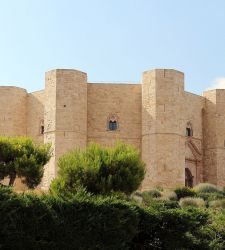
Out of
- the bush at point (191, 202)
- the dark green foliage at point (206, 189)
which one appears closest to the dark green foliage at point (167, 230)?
the bush at point (191, 202)

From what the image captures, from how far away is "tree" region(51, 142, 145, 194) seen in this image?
81.4 feet

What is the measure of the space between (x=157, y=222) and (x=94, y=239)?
2294 millimetres

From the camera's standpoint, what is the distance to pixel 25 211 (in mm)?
13859

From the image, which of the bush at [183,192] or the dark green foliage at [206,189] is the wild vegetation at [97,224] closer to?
the bush at [183,192]

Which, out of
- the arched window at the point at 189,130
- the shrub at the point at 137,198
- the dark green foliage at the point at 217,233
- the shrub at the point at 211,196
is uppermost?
the arched window at the point at 189,130

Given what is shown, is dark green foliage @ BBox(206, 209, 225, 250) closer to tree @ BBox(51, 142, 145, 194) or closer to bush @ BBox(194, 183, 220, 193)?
tree @ BBox(51, 142, 145, 194)

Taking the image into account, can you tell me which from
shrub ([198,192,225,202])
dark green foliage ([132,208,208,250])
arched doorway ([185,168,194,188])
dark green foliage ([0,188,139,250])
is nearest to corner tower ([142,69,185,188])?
shrub ([198,192,225,202])

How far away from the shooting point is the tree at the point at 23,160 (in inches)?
1072

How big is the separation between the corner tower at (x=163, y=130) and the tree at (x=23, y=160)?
952 cm

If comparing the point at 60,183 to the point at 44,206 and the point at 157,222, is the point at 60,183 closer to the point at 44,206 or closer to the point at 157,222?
the point at 157,222

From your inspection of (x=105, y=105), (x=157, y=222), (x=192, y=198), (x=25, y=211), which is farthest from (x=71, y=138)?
(x=25, y=211)

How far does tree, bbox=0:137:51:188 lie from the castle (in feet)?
24.9

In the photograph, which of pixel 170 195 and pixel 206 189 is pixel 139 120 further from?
pixel 170 195

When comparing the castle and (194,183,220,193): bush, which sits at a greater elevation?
the castle
